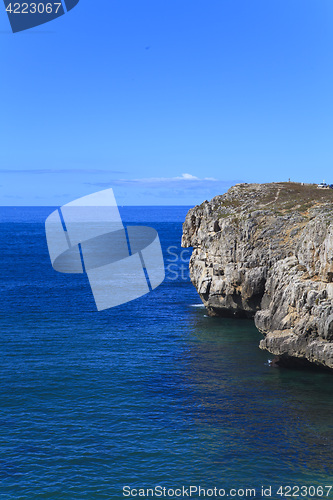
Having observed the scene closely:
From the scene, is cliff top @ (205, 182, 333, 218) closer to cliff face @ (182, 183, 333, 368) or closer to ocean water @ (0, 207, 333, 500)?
cliff face @ (182, 183, 333, 368)

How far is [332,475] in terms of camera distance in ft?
139

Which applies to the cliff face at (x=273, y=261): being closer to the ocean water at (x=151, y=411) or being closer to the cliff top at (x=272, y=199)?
the cliff top at (x=272, y=199)

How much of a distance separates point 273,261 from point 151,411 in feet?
113

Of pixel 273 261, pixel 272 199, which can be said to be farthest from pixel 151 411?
pixel 272 199

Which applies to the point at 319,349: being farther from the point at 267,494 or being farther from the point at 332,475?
the point at 267,494

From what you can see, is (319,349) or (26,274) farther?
(26,274)

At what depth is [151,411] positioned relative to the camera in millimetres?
54000

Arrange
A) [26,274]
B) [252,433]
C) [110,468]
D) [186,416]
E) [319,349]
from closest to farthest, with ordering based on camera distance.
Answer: [110,468] → [252,433] → [186,416] → [319,349] → [26,274]

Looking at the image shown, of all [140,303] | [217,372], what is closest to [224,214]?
[140,303]

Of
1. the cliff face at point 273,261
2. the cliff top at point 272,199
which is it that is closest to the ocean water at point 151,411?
the cliff face at point 273,261

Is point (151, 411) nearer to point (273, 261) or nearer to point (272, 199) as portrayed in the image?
point (273, 261)

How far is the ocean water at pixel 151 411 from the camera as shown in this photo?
4256 cm

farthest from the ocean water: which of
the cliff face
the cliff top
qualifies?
the cliff top

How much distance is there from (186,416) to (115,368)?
1578cm
